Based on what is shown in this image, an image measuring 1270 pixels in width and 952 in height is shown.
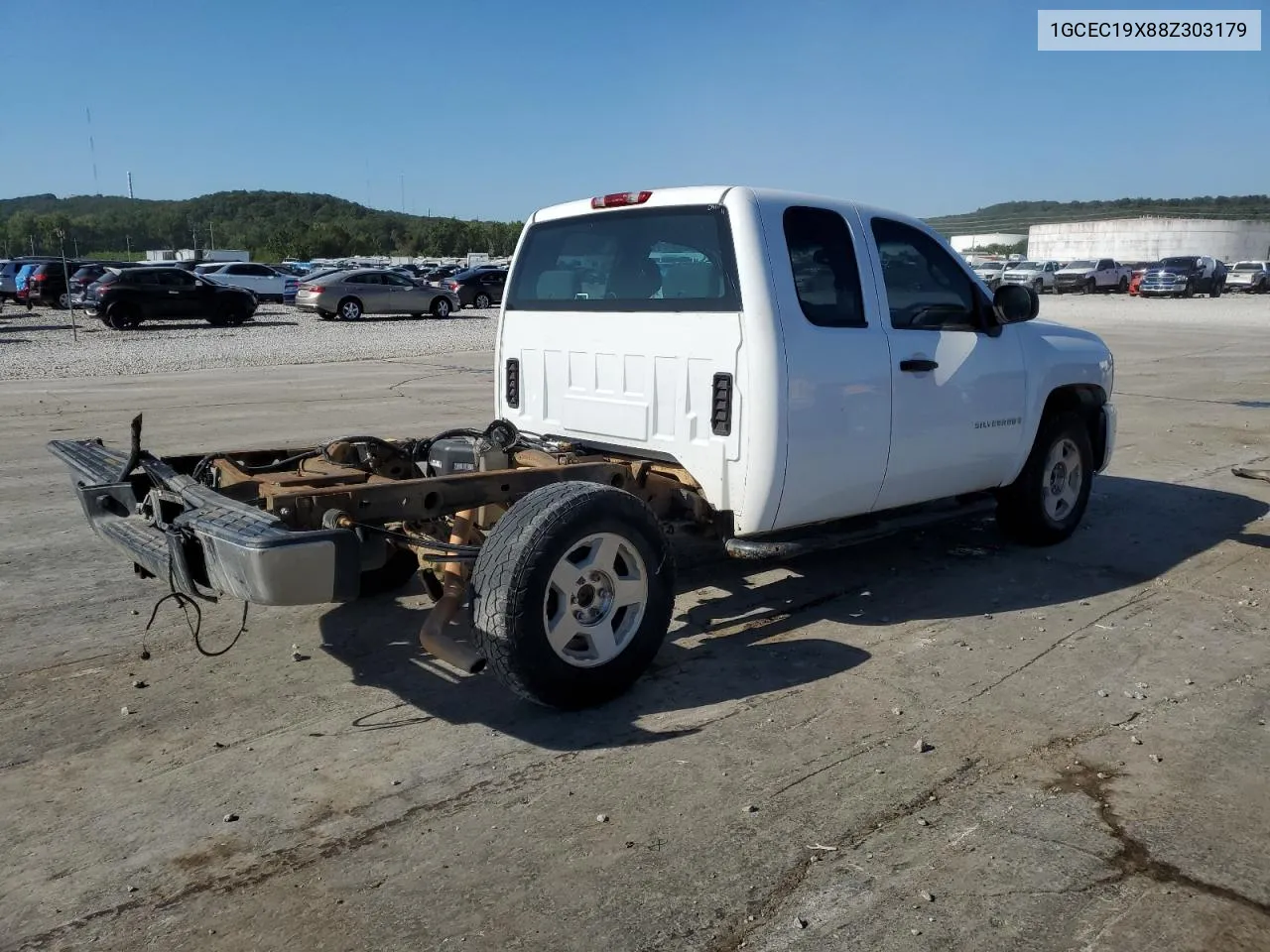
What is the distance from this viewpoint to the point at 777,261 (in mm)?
4852

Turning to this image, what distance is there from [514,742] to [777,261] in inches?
95.4

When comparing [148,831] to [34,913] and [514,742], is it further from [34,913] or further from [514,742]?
[514,742]

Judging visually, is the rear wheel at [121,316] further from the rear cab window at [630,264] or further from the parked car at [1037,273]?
the parked car at [1037,273]

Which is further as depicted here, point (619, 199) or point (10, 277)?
point (10, 277)

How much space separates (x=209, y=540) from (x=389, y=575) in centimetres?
199

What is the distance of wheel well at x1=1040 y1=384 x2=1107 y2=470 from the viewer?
22.3ft

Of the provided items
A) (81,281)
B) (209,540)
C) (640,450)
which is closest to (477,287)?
(81,281)

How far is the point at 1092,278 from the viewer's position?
51.3 meters

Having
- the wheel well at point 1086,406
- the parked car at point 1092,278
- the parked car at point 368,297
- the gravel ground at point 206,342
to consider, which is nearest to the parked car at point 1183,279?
the parked car at point 1092,278

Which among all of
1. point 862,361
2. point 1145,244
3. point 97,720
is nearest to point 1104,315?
point 862,361

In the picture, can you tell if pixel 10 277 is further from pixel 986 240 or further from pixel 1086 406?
pixel 986 240

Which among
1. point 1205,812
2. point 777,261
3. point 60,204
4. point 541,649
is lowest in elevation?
point 1205,812

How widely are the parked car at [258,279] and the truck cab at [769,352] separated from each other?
36.2 m

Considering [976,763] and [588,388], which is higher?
[588,388]
